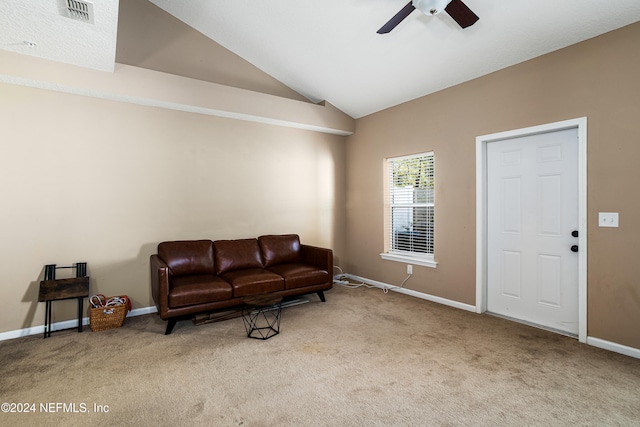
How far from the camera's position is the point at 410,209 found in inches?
185

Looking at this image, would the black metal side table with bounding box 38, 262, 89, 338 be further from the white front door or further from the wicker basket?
the white front door

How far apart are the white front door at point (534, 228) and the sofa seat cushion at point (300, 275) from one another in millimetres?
2029

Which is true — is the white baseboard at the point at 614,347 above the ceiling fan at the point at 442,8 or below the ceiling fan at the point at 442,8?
below

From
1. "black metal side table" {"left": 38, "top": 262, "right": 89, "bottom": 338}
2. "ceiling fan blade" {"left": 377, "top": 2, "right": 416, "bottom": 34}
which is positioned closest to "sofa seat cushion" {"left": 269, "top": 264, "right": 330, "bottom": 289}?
"black metal side table" {"left": 38, "top": 262, "right": 89, "bottom": 338}

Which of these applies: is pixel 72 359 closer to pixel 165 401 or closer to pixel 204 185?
pixel 165 401

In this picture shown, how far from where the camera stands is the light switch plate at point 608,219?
9.13ft

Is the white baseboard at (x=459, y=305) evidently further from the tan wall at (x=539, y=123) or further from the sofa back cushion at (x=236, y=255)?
the sofa back cushion at (x=236, y=255)

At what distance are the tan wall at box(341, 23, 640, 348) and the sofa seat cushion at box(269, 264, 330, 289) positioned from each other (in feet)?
4.18

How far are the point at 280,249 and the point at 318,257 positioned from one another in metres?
0.58

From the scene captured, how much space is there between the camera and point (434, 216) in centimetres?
427

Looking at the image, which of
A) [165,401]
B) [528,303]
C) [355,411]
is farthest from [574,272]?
[165,401]

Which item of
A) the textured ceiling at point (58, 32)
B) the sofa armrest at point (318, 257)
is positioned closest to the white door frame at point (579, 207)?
the sofa armrest at point (318, 257)

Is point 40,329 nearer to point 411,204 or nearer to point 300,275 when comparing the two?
point 300,275

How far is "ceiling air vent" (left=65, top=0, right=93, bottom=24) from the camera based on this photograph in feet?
7.41
